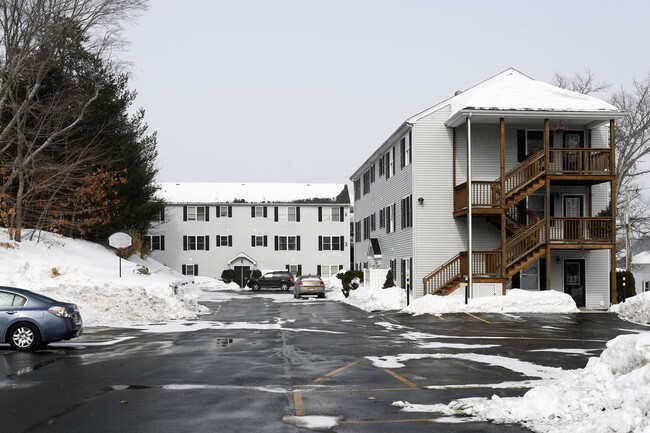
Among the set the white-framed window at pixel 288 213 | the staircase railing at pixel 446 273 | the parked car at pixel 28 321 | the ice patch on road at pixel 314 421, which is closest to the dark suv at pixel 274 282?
the white-framed window at pixel 288 213

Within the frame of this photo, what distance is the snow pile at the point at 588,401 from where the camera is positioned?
7754 millimetres

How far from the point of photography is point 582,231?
31906 mm

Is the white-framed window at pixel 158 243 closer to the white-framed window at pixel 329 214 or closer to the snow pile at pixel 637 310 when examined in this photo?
the white-framed window at pixel 329 214

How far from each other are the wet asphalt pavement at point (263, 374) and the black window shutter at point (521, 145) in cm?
1224

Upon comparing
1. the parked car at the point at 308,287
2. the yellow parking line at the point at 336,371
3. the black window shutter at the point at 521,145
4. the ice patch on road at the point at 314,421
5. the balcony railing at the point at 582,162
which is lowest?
the parked car at the point at 308,287

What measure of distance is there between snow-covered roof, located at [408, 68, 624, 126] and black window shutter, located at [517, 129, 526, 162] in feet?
6.73

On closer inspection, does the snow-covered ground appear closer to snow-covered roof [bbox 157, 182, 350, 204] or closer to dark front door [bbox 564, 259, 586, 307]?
dark front door [bbox 564, 259, 586, 307]

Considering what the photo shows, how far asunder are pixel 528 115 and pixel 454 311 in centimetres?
945

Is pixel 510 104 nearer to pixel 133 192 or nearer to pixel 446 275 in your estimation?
pixel 446 275

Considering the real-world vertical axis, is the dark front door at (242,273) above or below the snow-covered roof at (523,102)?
below

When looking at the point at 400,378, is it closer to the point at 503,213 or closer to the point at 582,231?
the point at 503,213

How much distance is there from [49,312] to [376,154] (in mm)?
29659

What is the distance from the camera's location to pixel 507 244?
31.2 meters

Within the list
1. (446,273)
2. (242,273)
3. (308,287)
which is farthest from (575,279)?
(242,273)
